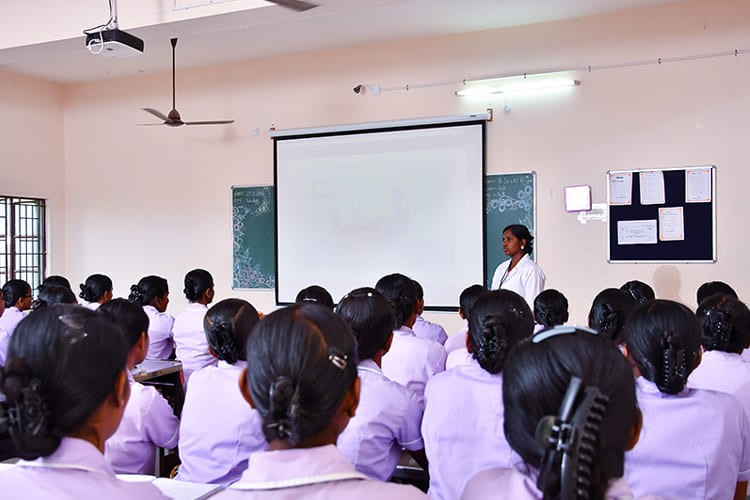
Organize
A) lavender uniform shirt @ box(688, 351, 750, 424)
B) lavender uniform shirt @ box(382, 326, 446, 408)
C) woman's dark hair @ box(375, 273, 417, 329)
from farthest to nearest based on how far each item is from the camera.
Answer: woman's dark hair @ box(375, 273, 417, 329), lavender uniform shirt @ box(382, 326, 446, 408), lavender uniform shirt @ box(688, 351, 750, 424)

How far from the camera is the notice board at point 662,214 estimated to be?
4719 millimetres

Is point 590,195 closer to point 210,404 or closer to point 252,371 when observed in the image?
point 210,404

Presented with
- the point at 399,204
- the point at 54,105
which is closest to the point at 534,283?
the point at 399,204

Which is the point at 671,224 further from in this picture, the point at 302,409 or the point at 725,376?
the point at 302,409

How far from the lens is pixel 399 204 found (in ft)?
18.7

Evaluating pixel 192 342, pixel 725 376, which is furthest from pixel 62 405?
pixel 192 342

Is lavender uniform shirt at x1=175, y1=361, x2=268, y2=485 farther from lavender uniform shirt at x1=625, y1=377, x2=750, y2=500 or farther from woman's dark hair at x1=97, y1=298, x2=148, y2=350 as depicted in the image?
lavender uniform shirt at x1=625, y1=377, x2=750, y2=500

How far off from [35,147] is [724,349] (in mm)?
6930

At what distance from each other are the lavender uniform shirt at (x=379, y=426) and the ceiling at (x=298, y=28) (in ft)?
8.45


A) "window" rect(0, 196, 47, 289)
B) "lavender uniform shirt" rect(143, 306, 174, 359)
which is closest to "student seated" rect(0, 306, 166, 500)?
Result: "lavender uniform shirt" rect(143, 306, 174, 359)

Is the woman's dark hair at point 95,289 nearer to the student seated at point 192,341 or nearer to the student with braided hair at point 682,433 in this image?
the student seated at point 192,341

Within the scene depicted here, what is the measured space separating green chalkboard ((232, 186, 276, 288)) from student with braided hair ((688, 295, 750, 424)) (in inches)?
176

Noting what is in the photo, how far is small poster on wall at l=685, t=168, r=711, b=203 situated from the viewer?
15.4 feet

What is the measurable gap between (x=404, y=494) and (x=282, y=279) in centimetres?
526
